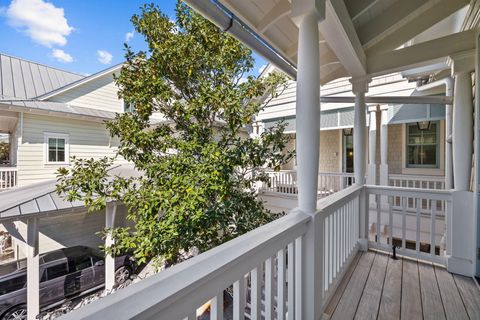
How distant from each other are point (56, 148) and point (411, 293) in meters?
8.08

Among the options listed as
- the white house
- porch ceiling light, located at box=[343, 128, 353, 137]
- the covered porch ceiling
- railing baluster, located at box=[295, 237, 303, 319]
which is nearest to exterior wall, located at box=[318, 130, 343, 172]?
porch ceiling light, located at box=[343, 128, 353, 137]

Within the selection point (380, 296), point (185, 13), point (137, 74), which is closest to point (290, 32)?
point (185, 13)

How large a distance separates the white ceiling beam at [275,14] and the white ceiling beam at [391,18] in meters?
1.29

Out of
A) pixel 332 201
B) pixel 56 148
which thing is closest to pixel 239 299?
pixel 332 201

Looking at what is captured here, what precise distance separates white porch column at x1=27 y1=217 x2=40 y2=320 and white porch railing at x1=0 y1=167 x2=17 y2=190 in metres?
3.19

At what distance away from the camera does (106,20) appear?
3998 mm

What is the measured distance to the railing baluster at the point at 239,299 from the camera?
1.02 meters

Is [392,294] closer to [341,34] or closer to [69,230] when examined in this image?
[341,34]

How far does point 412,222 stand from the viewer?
5.28 metres

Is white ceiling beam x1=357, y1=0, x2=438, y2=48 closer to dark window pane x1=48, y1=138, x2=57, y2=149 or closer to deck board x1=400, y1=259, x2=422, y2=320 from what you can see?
deck board x1=400, y1=259, x2=422, y2=320

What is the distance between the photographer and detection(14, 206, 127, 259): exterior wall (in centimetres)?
613

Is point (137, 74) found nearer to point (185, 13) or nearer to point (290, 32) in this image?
point (185, 13)

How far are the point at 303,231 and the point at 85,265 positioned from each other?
5086 millimetres

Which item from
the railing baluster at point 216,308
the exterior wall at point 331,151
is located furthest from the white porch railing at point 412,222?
the railing baluster at point 216,308
